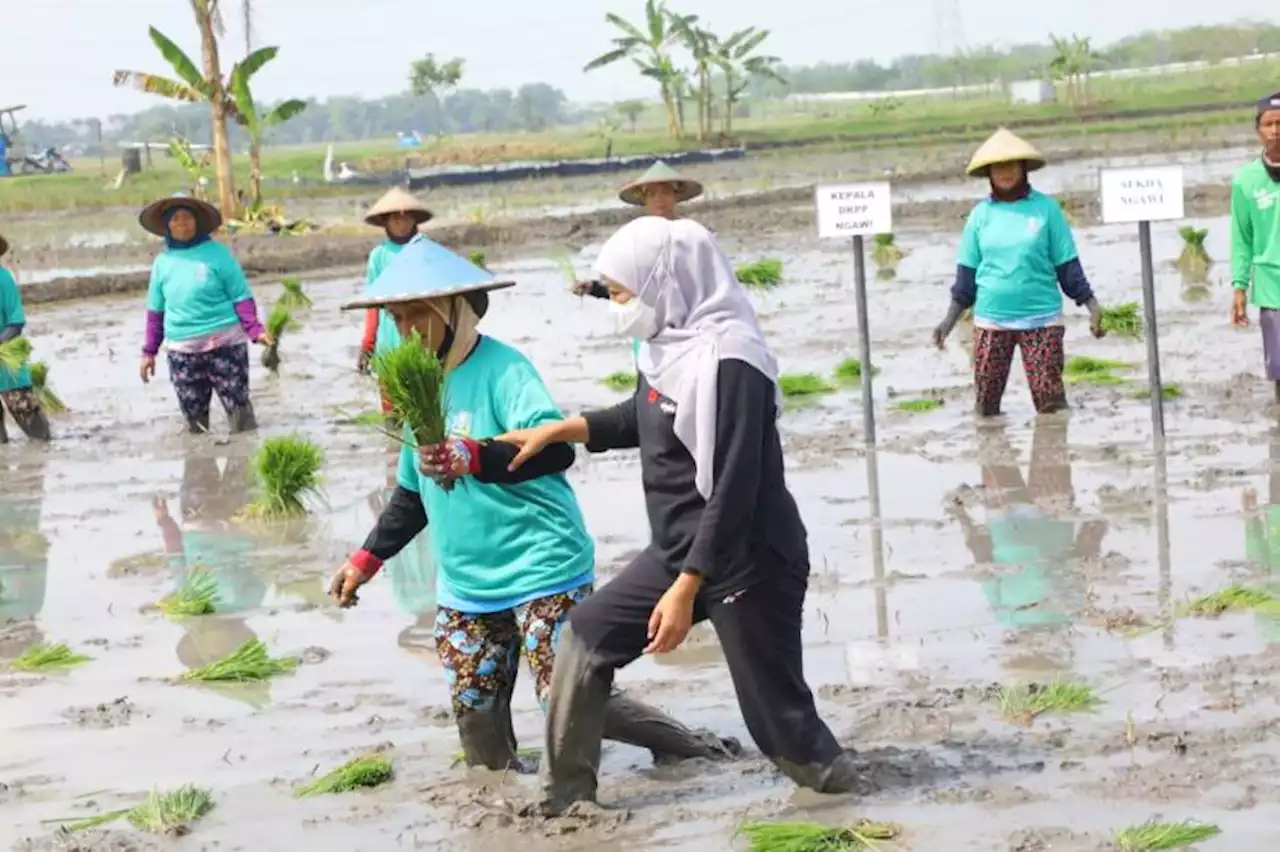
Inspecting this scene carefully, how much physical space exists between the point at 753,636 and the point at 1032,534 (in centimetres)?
362

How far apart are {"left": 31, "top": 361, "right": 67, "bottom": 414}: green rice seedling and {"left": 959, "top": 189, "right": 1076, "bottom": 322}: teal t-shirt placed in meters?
6.28

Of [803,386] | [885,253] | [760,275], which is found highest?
[760,275]

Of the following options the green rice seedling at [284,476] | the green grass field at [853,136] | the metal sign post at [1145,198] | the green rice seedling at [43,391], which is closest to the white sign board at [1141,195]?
the metal sign post at [1145,198]

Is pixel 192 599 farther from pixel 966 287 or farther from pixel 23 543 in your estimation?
pixel 966 287

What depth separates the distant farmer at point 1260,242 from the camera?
10.0 m

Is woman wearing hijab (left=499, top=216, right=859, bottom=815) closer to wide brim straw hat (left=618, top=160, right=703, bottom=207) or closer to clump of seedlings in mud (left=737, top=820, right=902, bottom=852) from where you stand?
clump of seedlings in mud (left=737, top=820, right=902, bottom=852)

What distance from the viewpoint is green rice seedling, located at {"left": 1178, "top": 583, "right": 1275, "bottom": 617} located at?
22.7 ft

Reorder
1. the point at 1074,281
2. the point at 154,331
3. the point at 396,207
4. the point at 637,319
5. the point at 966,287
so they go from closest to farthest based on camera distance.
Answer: the point at 637,319 < the point at 1074,281 < the point at 966,287 < the point at 396,207 < the point at 154,331

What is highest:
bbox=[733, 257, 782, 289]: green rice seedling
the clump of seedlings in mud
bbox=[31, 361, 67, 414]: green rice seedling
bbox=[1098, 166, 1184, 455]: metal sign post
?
bbox=[1098, 166, 1184, 455]: metal sign post

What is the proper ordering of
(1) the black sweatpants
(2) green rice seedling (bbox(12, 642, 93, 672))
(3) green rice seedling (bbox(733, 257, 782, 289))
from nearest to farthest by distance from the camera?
(1) the black sweatpants
(2) green rice seedling (bbox(12, 642, 93, 672))
(3) green rice seedling (bbox(733, 257, 782, 289))

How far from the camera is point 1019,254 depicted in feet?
35.5

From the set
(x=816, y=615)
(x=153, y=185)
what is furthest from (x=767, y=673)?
(x=153, y=185)

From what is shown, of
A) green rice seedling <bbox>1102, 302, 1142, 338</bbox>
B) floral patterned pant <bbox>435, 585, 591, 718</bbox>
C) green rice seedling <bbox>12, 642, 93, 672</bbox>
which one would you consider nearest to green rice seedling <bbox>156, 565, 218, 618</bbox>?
green rice seedling <bbox>12, 642, 93, 672</bbox>

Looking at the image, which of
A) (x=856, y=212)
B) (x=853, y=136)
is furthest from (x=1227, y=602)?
(x=853, y=136)
